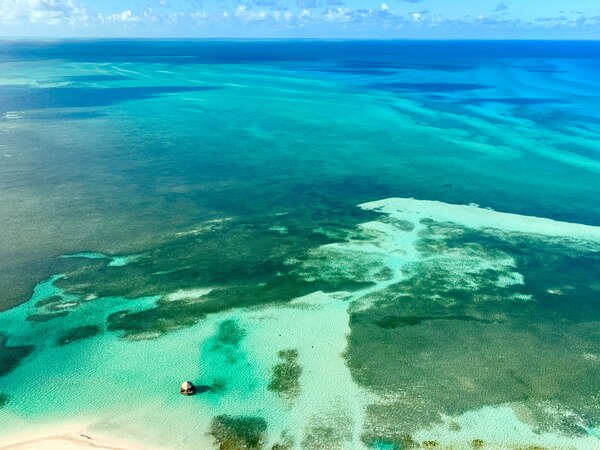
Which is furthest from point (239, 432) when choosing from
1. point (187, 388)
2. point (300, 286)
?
point (300, 286)

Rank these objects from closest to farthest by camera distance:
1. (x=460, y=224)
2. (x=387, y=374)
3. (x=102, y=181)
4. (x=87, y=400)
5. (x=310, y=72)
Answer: (x=87, y=400) < (x=387, y=374) < (x=460, y=224) < (x=102, y=181) < (x=310, y=72)

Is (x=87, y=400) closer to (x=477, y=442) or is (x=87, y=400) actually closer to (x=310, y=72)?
(x=477, y=442)

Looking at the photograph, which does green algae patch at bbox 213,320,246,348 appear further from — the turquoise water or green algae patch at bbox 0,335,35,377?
green algae patch at bbox 0,335,35,377

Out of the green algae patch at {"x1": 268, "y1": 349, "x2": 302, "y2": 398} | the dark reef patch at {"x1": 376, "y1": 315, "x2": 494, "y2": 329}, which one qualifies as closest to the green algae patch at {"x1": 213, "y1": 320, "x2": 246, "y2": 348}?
the green algae patch at {"x1": 268, "y1": 349, "x2": 302, "y2": 398}

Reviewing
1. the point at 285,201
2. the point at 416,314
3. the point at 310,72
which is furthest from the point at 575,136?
the point at 310,72

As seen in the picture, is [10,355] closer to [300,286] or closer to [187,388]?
[187,388]

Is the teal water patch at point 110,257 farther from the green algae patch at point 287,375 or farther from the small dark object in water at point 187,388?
the green algae patch at point 287,375
